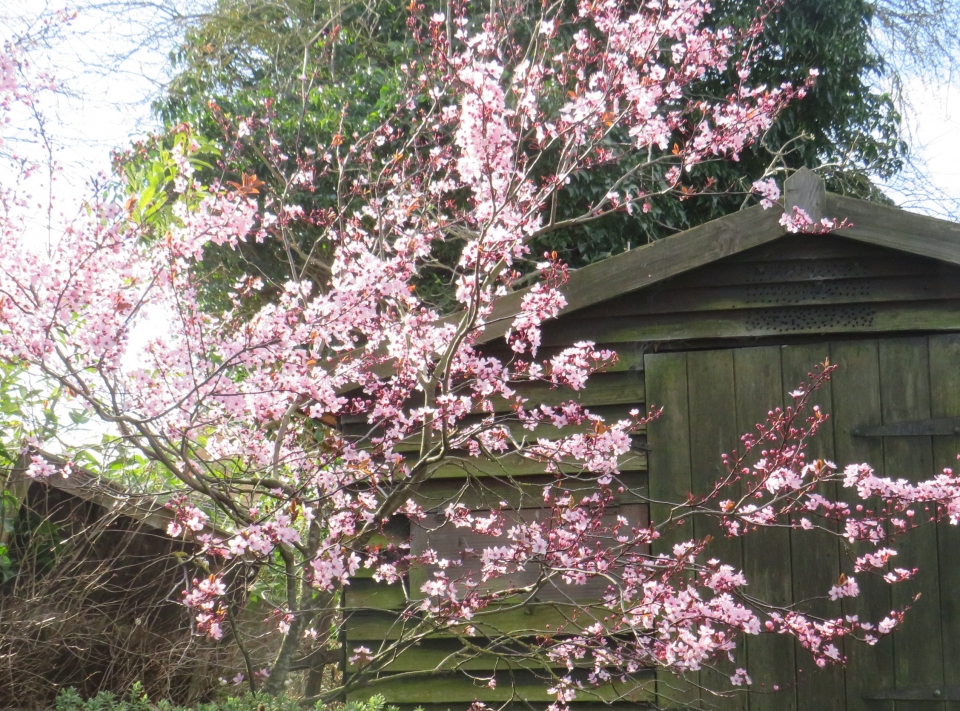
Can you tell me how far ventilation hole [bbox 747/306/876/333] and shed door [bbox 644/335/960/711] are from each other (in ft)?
0.39

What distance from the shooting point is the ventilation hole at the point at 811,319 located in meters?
5.08

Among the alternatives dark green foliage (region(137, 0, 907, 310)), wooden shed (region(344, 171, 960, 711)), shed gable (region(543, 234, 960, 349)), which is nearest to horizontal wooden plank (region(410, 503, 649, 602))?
wooden shed (region(344, 171, 960, 711))

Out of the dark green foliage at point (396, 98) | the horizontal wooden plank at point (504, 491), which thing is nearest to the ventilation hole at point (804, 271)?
the horizontal wooden plank at point (504, 491)

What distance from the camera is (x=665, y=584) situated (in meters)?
4.54

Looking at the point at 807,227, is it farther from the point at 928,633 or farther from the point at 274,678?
the point at 274,678

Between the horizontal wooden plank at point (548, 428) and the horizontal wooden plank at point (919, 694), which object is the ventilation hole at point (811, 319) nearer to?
the horizontal wooden plank at point (548, 428)

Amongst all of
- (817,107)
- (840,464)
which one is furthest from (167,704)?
(817,107)

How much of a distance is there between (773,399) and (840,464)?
18.8 inches

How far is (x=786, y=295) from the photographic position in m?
5.14

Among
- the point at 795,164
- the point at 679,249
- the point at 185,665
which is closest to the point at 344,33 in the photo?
the point at 795,164

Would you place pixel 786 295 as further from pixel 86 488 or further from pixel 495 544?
pixel 86 488

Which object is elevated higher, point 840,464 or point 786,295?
point 786,295

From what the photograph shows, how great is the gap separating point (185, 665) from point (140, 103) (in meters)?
7.04

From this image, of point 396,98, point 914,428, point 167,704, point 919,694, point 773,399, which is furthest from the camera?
point 396,98
